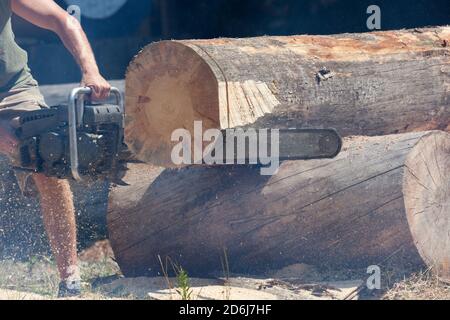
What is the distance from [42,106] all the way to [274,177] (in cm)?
153

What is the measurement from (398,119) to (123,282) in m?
1.90

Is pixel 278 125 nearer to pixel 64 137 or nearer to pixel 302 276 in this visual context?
pixel 302 276

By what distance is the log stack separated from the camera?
4.05 meters

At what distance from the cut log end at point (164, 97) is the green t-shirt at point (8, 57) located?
0.80 meters

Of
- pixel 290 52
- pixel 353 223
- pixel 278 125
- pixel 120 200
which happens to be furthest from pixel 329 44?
pixel 120 200

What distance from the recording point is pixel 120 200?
4.59 meters

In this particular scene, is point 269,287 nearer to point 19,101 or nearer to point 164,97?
point 164,97

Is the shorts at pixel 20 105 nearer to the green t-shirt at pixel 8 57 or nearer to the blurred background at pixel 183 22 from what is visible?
the green t-shirt at pixel 8 57

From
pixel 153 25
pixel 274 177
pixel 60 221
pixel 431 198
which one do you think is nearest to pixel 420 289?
pixel 431 198

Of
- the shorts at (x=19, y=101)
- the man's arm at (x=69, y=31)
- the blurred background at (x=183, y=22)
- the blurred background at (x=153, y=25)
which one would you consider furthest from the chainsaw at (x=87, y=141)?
the blurred background at (x=153, y=25)

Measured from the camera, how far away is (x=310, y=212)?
4137 millimetres

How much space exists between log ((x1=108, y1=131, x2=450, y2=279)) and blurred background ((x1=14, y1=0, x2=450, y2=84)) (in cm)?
525

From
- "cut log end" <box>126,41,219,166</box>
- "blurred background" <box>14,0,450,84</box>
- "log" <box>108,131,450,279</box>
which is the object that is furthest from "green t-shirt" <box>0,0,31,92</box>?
"blurred background" <box>14,0,450,84</box>

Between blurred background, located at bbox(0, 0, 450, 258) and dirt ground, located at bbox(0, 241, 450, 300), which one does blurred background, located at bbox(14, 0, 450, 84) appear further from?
dirt ground, located at bbox(0, 241, 450, 300)
